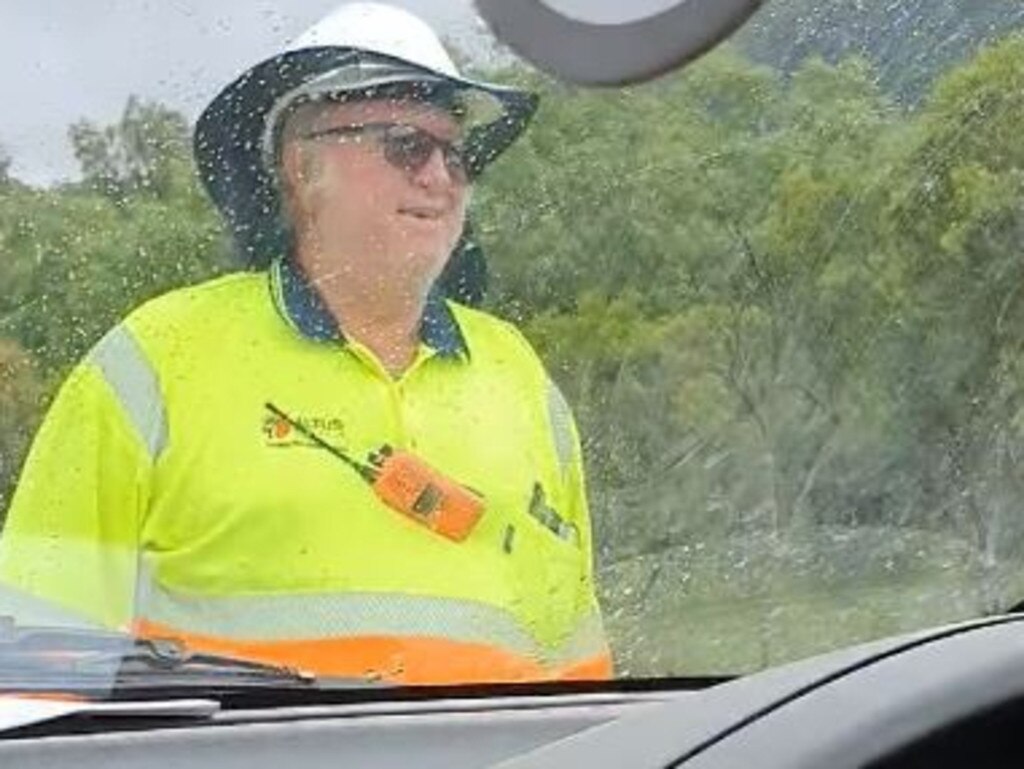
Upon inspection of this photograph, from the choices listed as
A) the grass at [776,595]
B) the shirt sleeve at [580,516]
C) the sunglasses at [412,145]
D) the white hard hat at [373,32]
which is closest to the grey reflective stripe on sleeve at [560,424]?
the shirt sleeve at [580,516]

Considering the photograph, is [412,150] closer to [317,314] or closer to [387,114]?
[387,114]

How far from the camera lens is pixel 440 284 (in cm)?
273

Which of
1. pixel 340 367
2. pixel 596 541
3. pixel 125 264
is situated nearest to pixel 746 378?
pixel 596 541

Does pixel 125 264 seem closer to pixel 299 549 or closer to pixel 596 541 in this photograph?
pixel 299 549

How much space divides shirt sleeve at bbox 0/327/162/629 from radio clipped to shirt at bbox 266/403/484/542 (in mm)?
147

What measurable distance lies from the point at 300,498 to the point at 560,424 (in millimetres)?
271

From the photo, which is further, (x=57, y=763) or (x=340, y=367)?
(x=340, y=367)

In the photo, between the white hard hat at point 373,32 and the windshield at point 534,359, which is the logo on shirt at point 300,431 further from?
the white hard hat at point 373,32

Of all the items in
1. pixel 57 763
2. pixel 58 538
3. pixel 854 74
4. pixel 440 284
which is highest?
pixel 854 74

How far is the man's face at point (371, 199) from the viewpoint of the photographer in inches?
107

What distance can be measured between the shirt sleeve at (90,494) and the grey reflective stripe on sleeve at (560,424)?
39 centimetres

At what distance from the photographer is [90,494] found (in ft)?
8.87

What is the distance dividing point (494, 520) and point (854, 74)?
0.57 metres

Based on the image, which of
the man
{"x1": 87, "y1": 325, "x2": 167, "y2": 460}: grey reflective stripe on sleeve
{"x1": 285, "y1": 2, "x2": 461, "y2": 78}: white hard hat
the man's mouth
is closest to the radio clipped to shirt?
the man
